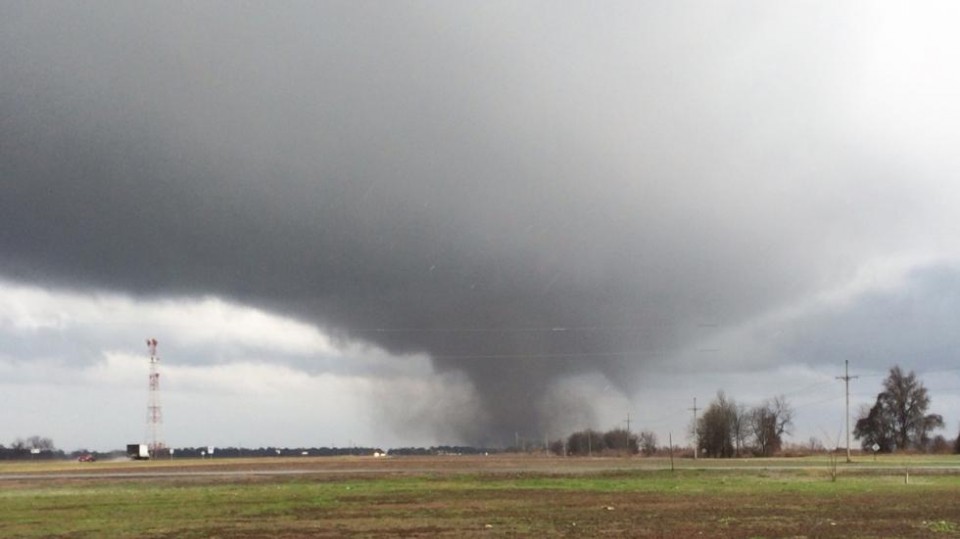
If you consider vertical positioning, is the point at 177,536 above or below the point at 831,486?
above

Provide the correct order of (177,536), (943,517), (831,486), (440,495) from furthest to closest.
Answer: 1. (831,486)
2. (440,495)
3. (943,517)
4. (177,536)

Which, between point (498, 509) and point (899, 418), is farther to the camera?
point (899, 418)

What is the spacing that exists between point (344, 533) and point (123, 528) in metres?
9.65

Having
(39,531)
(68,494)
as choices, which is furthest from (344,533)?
(68,494)

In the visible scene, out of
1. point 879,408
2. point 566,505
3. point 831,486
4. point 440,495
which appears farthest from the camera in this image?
point 879,408

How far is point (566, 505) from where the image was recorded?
4241 cm

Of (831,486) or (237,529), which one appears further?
(831,486)

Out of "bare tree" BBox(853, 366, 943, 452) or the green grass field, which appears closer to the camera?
the green grass field

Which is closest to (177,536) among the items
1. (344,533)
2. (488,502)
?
(344,533)

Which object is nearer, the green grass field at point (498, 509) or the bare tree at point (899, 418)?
the green grass field at point (498, 509)

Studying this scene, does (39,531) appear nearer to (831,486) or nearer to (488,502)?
(488,502)

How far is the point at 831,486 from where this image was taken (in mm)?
58625

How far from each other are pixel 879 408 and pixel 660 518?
592 ft

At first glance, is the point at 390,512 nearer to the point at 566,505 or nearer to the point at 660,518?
the point at 566,505
